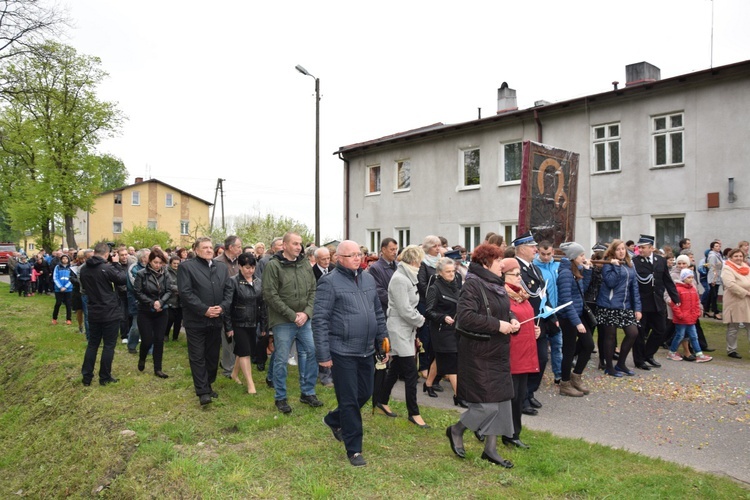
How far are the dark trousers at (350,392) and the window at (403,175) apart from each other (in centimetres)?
2044

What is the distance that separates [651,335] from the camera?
9555 millimetres

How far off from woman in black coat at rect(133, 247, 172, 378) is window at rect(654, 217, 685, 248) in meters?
14.5

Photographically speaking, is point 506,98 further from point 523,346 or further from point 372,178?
point 523,346

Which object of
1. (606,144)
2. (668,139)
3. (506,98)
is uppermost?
(506,98)

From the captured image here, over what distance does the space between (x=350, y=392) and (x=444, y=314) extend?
1.90 metres

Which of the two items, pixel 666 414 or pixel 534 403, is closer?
pixel 666 414

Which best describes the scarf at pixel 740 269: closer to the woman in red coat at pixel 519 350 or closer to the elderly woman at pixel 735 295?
the elderly woman at pixel 735 295

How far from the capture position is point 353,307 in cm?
540

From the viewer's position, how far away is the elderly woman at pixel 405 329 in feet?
20.8

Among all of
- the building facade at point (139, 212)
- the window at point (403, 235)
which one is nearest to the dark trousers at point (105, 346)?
the window at point (403, 235)

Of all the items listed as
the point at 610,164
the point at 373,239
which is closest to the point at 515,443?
the point at 610,164

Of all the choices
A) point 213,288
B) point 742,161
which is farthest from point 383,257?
point 742,161

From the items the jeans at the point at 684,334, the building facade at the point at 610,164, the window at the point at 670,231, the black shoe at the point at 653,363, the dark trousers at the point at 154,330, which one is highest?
the building facade at the point at 610,164

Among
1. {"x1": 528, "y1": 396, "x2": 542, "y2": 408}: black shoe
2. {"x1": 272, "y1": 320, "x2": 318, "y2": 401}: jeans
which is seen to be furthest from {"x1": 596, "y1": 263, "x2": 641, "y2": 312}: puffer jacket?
{"x1": 272, "y1": 320, "x2": 318, "y2": 401}: jeans
